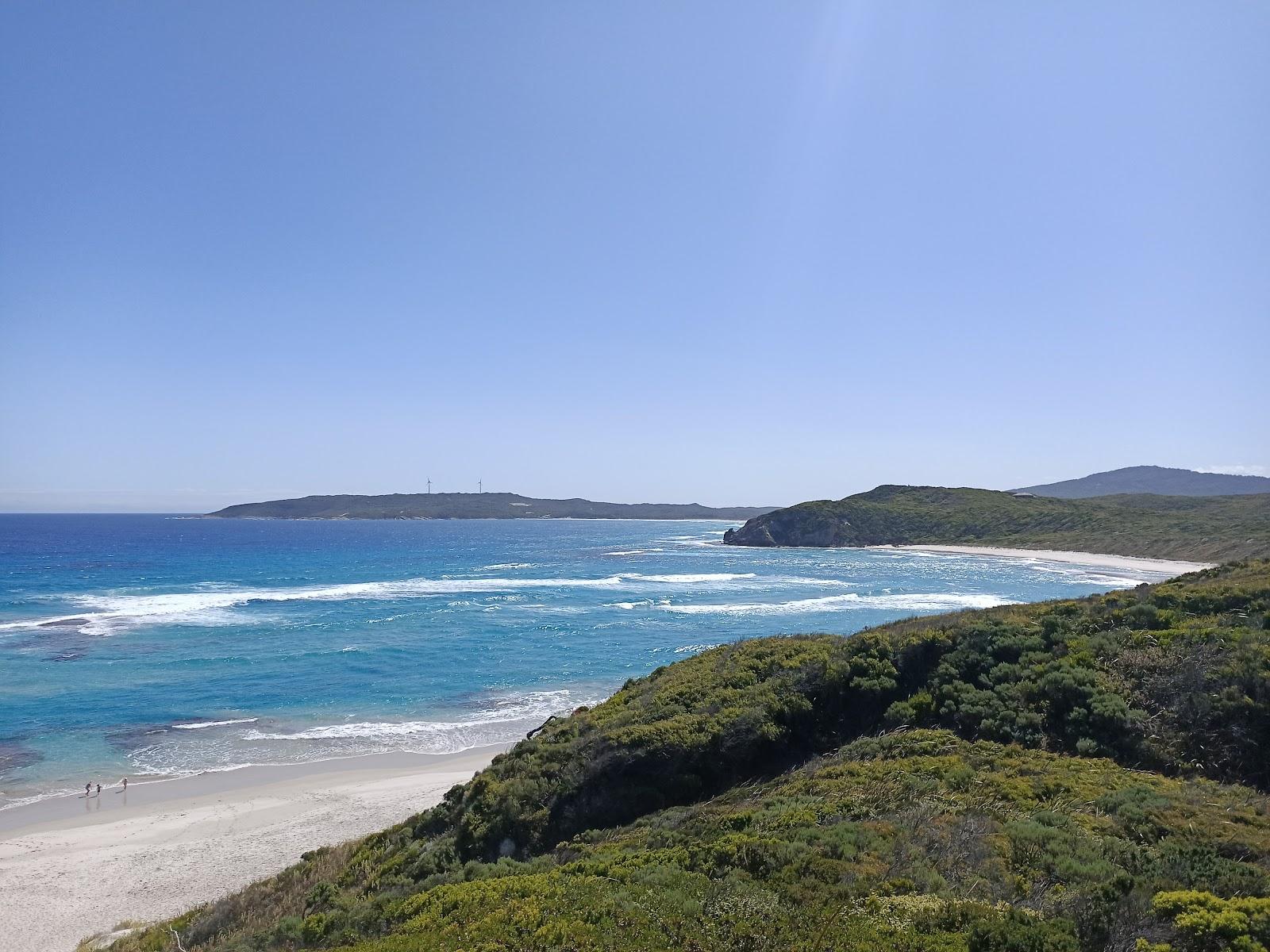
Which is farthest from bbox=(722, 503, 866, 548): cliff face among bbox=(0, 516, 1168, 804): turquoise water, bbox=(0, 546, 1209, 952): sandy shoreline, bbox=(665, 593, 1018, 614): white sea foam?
bbox=(0, 546, 1209, 952): sandy shoreline

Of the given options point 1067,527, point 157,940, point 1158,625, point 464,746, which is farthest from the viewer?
point 1067,527

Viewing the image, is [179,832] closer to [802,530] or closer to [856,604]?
A: [856,604]

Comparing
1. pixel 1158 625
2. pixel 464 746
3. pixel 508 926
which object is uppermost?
pixel 1158 625

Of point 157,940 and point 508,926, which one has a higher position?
point 508,926

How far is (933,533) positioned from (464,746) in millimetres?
111776

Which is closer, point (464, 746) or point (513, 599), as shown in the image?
point (464, 746)

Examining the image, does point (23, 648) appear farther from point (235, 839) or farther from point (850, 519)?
point (850, 519)

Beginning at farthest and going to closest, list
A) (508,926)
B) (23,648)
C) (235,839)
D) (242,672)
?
(23,648) → (242,672) → (235,839) → (508,926)

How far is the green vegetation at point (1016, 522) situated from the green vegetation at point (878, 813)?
282 ft

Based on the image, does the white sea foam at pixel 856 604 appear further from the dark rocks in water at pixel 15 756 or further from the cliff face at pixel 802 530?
the cliff face at pixel 802 530

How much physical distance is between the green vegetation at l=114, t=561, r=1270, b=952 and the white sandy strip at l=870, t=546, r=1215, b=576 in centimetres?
5853

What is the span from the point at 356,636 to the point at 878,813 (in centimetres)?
3830

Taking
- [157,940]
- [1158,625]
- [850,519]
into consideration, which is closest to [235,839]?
[157,940]

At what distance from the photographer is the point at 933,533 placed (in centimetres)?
11944
